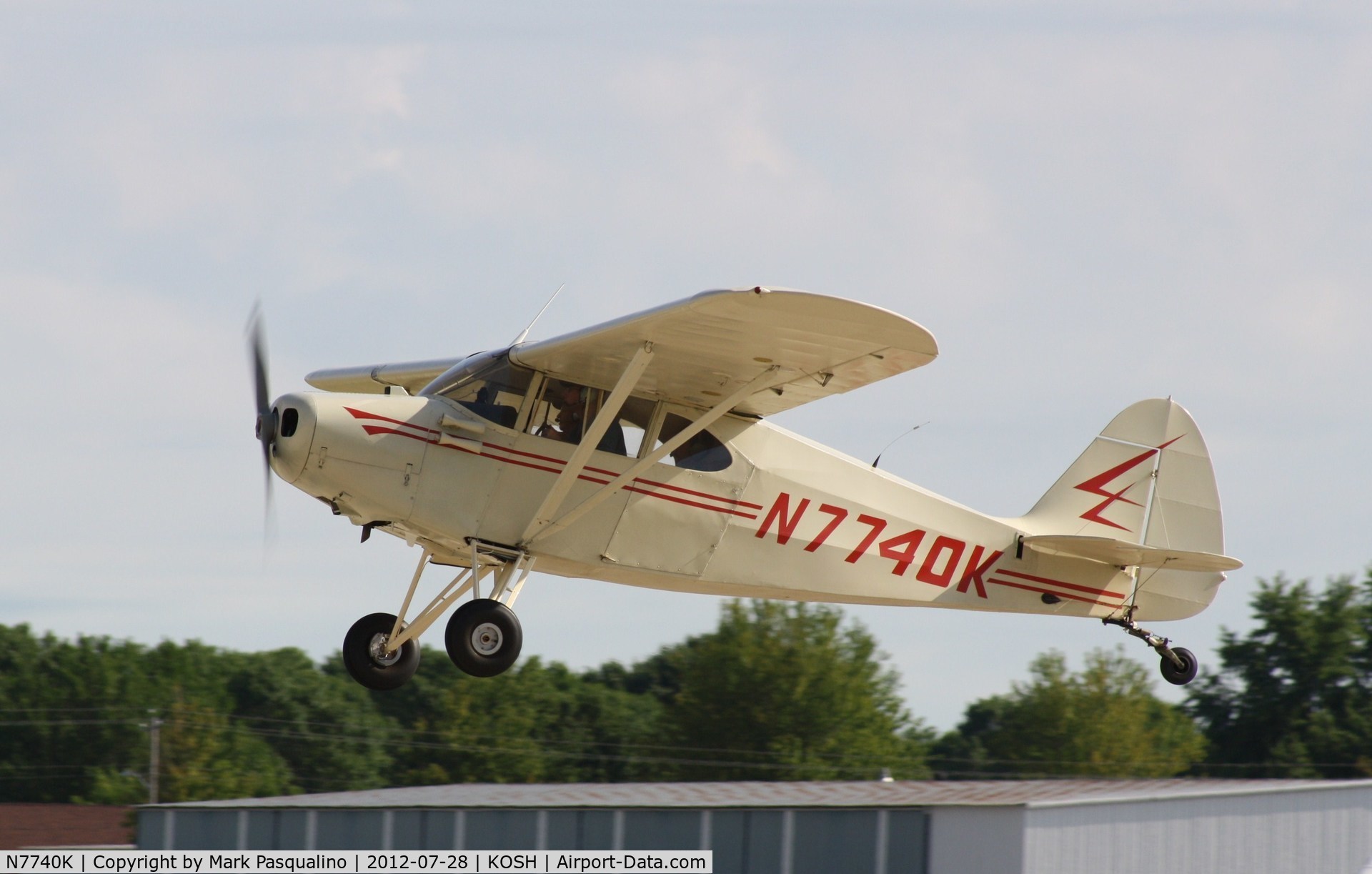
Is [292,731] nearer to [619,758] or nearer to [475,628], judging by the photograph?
[619,758]

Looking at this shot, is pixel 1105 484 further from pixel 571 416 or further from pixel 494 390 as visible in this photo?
pixel 494 390

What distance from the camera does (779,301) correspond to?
36.7 ft

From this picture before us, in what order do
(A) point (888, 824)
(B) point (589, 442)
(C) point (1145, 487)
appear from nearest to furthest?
(B) point (589, 442), (C) point (1145, 487), (A) point (888, 824)

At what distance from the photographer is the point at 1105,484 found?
16.1m

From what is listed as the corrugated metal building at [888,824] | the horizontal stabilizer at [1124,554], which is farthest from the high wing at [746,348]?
the corrugated metal building at [888,824]

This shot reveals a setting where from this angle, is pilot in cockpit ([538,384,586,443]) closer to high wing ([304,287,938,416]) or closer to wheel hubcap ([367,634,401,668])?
high wing ([304,287,938,416])

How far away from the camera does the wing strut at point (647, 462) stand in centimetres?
1259

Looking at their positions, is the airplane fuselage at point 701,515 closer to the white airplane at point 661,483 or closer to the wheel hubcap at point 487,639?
the white airplane at point 661,483

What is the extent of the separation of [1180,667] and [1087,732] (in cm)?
4295
